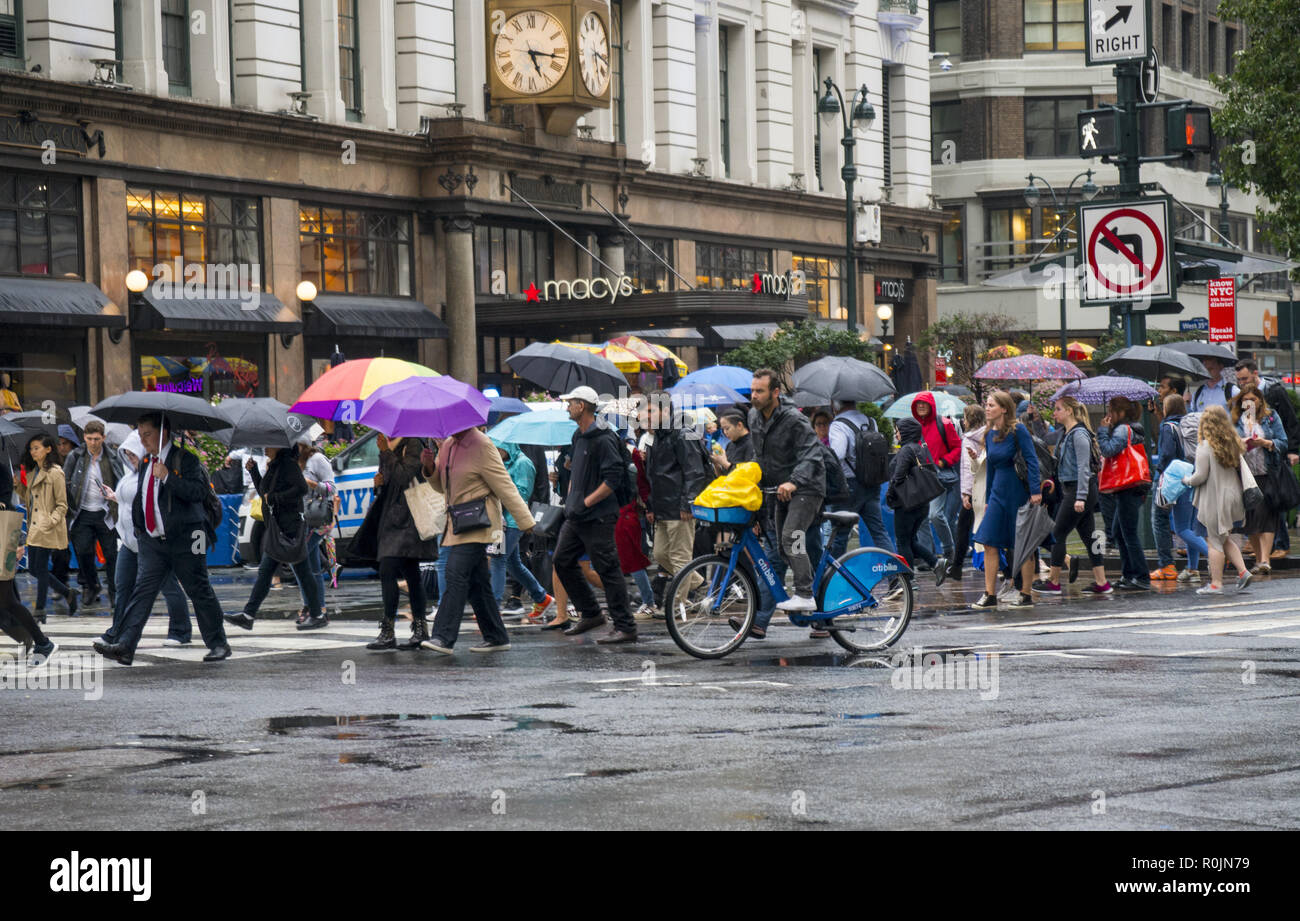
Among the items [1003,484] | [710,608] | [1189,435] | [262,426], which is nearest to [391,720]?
[710,608]

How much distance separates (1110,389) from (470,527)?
10.4 m

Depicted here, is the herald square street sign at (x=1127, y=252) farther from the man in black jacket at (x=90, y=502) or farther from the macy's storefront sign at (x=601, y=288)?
the macy's storefront sign at (x=601, y=288)

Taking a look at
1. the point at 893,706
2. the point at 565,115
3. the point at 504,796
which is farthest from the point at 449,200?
the point at 504,796

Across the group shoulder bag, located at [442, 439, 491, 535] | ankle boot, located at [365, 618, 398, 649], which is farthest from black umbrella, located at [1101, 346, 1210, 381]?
ankle boot, located at [365, 618, 398, 649]

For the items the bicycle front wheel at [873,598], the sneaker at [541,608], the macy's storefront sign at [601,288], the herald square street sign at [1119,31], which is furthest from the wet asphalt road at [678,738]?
the macy's storefront sign at [601,288]

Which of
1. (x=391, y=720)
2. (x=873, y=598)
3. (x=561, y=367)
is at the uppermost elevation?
(x=561, y=367)

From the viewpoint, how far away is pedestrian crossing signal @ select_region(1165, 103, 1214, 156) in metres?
16.2

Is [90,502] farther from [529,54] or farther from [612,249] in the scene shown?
[612,249]

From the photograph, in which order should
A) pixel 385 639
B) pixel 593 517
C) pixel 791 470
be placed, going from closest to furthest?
1. pixel 791 470
2. pixel 385 639
3. pixel 593 517

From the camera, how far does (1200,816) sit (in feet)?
23.4

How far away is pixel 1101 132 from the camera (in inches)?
A: 668

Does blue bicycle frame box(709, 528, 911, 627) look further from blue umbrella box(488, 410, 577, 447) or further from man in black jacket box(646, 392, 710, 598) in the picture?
blue umbrella box(488, 410, 577, 447)

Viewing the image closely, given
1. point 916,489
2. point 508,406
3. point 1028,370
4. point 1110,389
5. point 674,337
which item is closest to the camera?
point 916,489
